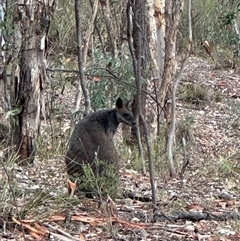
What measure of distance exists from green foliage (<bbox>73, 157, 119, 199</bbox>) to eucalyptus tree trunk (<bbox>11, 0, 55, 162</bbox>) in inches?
71.0

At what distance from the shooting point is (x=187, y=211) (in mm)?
6453

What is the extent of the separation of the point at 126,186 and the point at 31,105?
4.76 feet

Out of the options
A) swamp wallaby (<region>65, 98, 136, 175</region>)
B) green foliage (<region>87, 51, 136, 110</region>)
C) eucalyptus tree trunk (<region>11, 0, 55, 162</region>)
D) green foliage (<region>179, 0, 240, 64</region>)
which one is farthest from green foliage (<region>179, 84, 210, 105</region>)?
swamp wallaby (<region>65, 98, 136, 175</region>)

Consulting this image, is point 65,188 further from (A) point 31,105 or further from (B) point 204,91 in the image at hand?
(B) point 204,91

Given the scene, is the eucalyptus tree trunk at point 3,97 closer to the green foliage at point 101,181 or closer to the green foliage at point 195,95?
the green foliage at point 101,181

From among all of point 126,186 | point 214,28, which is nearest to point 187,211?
point 126,186

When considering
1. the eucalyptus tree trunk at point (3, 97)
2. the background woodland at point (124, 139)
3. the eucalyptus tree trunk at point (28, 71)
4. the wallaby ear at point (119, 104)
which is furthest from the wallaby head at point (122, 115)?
the eucalyptus tree trunk at point (3, 97)

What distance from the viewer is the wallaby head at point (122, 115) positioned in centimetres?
818

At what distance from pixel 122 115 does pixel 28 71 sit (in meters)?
1.13

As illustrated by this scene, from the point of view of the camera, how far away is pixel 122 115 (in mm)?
8242

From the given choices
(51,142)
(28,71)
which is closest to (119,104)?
(28,71)

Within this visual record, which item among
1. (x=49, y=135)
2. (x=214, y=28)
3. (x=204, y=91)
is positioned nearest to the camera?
(x=49, y=135)

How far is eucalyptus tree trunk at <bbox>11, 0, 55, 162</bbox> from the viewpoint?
816 cm

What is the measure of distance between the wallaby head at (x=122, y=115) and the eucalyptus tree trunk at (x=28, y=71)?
0.90m
